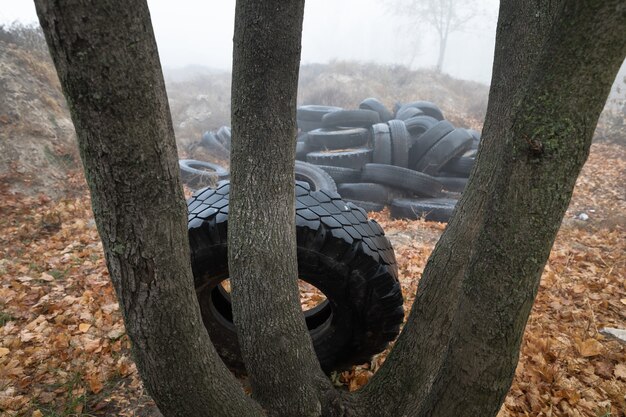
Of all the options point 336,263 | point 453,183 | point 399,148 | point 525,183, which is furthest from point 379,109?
point 525,183

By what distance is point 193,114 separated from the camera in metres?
19.7

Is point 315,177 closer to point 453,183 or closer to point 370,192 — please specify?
point 370,192

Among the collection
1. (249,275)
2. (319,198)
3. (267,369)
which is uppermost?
(319,198)

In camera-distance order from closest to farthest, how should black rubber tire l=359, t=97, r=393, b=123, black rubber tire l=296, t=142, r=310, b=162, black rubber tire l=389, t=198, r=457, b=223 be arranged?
1. black rubber tire l=389, t=198, r=457, b=223
2. black rubber tire l=296, t=142, r=310, b=162
3. black rubber tire l=359, t=97, r=393, b=123

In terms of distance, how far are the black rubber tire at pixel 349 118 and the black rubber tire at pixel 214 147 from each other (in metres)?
3.80

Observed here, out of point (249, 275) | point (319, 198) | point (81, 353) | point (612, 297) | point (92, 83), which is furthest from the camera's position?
point (612, 297)

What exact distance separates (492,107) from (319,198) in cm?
107

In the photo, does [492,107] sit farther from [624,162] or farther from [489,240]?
[624,162]

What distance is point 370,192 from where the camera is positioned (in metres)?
→ 8.02

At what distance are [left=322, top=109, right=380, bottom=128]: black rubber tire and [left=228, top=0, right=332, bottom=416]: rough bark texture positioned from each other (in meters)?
9.50

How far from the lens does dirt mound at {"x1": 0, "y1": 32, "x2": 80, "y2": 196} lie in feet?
24.1

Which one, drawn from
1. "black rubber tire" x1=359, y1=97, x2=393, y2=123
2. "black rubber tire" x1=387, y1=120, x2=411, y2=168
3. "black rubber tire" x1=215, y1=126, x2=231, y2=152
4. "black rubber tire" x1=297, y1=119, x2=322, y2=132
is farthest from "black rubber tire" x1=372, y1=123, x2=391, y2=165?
"black rubber tire" x1=215, y1=126, x2=231, y2=152

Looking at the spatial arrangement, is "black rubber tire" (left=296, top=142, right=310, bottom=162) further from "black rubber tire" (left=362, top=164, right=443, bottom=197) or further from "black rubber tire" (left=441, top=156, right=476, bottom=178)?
"black rubber tire" (left=441, top=156, right=476, bottom=178)

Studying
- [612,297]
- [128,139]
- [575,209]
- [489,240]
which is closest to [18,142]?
[128,139]
